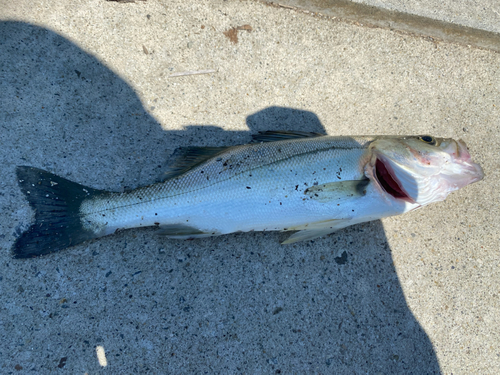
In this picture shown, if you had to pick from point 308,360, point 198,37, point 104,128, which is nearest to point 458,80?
point 198,37

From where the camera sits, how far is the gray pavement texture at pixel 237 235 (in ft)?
7.22

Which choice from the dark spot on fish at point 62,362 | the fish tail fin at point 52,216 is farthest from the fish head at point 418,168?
the dark spot on fish at point 62,362

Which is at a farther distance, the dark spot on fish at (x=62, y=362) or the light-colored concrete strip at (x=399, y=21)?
the light-colored concrete strip at (x=399, y=21)

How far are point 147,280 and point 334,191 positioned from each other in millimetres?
1645

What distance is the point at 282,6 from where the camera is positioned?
278 cm

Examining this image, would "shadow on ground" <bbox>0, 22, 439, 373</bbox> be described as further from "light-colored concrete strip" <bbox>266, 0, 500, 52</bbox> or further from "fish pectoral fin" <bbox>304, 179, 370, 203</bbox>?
"light-colored concrete strip" <bbox>266, 0, 500, 52</bbox>

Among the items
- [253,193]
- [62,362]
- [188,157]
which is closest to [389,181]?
[253,193]

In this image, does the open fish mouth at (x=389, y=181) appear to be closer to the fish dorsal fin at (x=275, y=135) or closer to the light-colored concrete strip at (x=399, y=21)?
the fish dorsal fin at (x=275, y=135)

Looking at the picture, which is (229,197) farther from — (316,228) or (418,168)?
(418,168)

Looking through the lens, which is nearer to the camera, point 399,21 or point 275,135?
point 275,135

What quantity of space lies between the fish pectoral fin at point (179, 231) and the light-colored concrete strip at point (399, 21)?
2337 mm

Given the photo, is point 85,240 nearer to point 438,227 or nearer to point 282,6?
point 282,6

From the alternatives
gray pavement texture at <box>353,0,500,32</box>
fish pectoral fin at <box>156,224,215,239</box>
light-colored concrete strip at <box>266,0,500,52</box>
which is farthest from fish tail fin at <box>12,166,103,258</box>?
gray pavement texture at <box>353,0,500,32</box>

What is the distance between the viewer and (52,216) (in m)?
2.13
